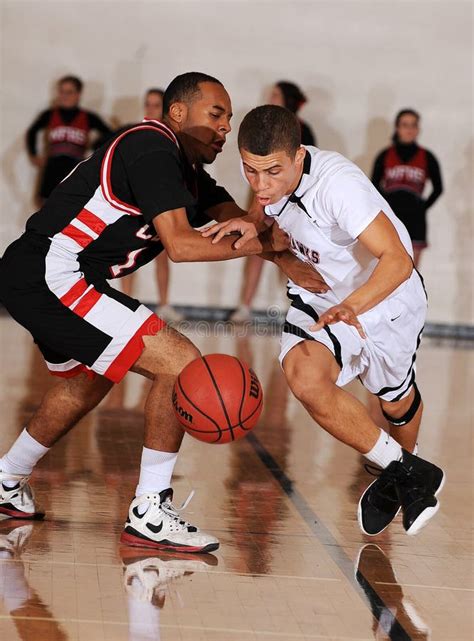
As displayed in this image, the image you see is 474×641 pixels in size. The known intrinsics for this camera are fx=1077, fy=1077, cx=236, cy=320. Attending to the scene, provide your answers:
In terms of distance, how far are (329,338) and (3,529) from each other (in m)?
1.30

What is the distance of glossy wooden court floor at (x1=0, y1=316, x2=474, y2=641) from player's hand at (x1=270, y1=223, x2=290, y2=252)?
3.27ft

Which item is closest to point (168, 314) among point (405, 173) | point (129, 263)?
point (405, 173)

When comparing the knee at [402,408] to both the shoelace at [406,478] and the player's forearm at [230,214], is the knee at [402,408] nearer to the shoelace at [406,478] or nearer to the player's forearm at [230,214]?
the shoelace at [406,478]

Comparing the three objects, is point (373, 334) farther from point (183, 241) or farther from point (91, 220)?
point (91, 220)

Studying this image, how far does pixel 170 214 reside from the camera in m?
3.40

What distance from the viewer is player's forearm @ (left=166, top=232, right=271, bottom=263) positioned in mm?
3404

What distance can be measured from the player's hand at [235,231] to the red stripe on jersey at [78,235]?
0.40 m

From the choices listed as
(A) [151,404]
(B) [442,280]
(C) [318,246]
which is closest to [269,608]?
(A) [151,404]

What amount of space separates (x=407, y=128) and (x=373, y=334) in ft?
20.9

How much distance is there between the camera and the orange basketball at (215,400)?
339 cm

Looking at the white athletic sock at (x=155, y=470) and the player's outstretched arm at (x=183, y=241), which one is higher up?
the player's outstretched arm at (x=183, y=241)

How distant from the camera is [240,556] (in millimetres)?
3449
